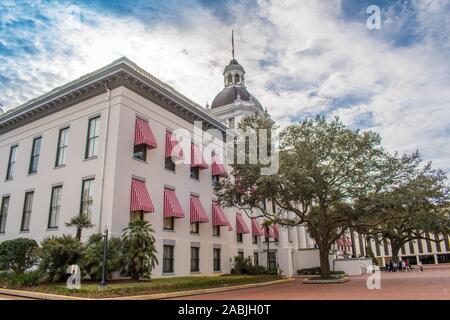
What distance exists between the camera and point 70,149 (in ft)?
74.1

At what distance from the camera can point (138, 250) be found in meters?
17.8

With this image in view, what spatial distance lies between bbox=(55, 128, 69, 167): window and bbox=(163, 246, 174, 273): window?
28.4 ft

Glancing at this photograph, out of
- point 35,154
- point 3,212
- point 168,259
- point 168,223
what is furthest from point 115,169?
point 3,212

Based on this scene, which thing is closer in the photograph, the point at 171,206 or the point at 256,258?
the point at 171,206

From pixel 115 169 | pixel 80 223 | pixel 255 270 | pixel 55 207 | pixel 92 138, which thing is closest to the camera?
pixel 80 223

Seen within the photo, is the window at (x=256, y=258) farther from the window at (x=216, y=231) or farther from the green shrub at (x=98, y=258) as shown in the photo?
the green shrub at (x=98, y=258)

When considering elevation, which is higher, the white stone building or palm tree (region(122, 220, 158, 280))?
the white stone building

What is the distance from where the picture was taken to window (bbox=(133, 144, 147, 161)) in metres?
22.2

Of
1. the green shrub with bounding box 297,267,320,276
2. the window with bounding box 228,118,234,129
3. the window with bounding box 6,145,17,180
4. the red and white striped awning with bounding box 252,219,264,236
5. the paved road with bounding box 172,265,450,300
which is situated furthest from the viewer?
the window with bounding box 228,118,234,129

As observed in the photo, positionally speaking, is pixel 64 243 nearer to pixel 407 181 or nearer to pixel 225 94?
pixel 407 181

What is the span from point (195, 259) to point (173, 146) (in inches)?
322

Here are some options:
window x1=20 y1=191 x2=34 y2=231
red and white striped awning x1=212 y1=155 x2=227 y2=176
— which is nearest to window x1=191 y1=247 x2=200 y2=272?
red and white striped awning x1=212 y1=155 x2=227 y2=176

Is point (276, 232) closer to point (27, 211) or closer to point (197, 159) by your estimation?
point (197, 159)

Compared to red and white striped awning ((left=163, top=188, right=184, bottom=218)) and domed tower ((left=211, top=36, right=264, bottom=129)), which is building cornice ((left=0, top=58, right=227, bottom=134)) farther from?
domed tower ((left=211, top=36, right=264, bottom=129))
